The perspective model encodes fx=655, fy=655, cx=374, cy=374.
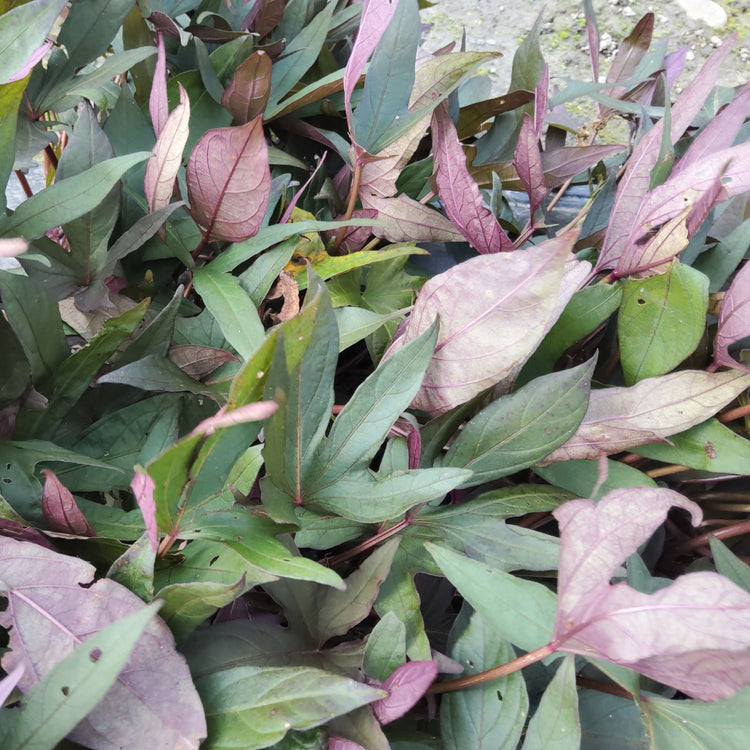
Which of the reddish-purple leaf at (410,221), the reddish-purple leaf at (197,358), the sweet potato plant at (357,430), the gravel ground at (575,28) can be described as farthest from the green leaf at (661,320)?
the gravel ground at (575,28)

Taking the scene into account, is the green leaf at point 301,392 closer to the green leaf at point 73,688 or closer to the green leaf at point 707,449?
the green leaf at point 73,688

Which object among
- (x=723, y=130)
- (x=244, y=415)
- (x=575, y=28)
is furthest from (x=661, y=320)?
Answer: (x=575, y=28)

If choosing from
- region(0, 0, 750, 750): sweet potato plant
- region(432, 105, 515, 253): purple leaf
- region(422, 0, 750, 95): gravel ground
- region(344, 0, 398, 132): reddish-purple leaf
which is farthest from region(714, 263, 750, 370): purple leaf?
region(422, 0, 750, 95): gravel ground

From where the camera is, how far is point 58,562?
0.82ft

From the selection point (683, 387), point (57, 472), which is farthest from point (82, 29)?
point (683, 387)

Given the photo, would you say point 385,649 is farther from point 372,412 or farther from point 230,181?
point 230,181

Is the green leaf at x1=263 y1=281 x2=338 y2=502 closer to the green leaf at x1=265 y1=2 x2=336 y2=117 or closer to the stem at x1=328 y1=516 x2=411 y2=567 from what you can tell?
the stem at x1=328 y1=516 x2=411 y2=567

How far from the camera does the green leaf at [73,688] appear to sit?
7.5 inches

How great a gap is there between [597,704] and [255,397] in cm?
22

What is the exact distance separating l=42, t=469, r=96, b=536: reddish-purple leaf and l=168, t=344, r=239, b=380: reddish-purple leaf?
0.09 m

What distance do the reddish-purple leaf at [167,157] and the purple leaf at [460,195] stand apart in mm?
135

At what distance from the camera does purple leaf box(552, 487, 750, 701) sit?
211 millimetres

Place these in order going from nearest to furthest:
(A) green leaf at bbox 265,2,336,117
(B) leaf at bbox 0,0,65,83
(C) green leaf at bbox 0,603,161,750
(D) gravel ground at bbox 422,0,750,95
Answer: (C) green leaf at bbox 0,603,161,750, (B) leaf at bbox 0,0,65,83, (A) green leaf at bbox 265,2,336,117, (D) gravel ground at bbox 422,0,750,95

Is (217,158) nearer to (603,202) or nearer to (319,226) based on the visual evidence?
(319,226)
